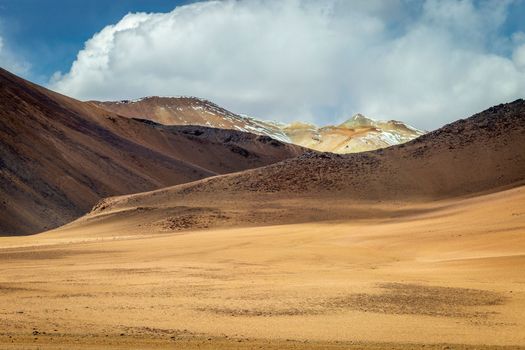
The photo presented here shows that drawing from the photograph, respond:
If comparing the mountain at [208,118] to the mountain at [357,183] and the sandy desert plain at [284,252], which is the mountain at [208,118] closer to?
the sandy desert plain at [284,252]

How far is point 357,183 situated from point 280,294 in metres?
32.4

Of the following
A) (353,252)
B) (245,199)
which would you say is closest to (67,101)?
(245,199)

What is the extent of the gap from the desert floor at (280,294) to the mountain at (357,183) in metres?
14.2

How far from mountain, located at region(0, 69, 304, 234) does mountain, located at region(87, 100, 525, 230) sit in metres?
11.3

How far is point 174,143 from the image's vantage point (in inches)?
4350

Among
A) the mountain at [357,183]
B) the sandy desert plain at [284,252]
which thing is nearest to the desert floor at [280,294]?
the sandy desert plain at [284,252]

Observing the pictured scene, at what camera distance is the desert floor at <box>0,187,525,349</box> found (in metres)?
9.35

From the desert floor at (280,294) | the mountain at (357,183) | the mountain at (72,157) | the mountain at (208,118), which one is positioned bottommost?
the desert floor at (280,294)

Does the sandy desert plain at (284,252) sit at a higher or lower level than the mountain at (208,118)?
lower

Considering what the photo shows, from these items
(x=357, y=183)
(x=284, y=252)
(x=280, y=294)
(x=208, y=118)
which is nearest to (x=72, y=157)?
(x=357, y=183)

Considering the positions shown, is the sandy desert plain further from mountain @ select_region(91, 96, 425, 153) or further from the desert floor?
mountain @ select_region(91, 96, 425, 153)

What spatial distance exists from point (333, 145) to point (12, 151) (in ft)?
443

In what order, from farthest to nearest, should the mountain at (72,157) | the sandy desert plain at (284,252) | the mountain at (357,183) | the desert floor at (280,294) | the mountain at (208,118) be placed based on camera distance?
the mountain at (208,118) → the mountain at (72,157) → the mountain at (357,183) → the sandy desert plain at (284,252) → the desert floor at (280,294)

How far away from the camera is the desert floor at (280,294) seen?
30.7ft
